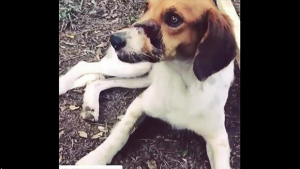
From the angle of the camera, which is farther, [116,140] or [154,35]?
[116,140]

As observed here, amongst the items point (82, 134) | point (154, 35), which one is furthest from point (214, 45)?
point (82, 134)

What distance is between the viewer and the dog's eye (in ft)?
5.79

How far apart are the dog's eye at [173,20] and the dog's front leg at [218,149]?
1.36 ft

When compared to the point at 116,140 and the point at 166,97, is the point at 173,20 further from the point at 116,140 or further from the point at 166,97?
the point at 116,140

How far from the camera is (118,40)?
1.83m

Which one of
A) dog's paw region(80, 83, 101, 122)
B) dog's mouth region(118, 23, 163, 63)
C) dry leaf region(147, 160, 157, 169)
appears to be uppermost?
dog's mouth region(118, 23, 163, 63)

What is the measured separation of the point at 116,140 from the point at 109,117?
3.6 inches

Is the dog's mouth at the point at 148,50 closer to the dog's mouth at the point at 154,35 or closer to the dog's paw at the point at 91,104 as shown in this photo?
the dog's mouth at the point at 154,35

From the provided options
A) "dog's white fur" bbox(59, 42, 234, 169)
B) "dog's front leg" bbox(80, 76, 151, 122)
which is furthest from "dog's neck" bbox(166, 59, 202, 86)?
"dog's front leg" bbox(80, 76, 151, 122)

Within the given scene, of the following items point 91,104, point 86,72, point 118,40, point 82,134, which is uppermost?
point 118,40

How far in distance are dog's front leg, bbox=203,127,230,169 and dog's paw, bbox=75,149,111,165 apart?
1.21 ft

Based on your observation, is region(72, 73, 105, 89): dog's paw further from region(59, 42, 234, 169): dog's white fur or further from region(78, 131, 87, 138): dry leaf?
region(78, 131, 87, 138): dry leaf
